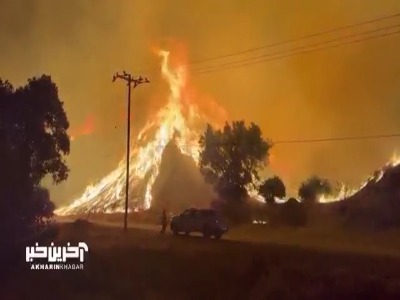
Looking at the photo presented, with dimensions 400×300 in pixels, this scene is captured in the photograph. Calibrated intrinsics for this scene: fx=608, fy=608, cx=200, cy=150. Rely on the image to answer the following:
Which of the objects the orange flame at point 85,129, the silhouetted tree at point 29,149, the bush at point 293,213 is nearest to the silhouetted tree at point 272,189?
the bush at point 293,213

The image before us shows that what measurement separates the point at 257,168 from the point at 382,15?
2431 mm

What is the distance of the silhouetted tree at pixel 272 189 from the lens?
7.62 m

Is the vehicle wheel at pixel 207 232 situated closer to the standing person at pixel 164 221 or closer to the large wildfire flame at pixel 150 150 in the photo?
the standing person at pixel 164 221

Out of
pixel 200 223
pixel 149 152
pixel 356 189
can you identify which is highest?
pixel 149 152

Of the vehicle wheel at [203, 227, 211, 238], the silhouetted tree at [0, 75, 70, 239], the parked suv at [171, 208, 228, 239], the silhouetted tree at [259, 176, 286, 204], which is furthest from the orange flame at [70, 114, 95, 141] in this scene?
the silhouetted tree at [259, 176, 286, 204]

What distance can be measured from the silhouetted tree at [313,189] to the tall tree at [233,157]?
59 cm

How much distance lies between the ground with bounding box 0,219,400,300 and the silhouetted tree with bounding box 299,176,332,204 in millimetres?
403

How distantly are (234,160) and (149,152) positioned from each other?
1.17 m

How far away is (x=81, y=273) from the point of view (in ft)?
25.6

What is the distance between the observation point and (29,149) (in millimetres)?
8516

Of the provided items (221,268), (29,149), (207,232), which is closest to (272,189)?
(207,232)

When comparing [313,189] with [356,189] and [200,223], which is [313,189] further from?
[200,223]

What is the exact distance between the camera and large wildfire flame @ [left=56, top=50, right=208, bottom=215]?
807 centimetres

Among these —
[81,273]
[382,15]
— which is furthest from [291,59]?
[81,273]
